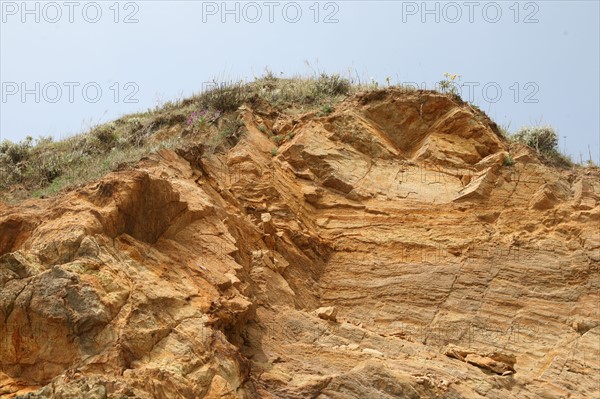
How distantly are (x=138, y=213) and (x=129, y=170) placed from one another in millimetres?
678

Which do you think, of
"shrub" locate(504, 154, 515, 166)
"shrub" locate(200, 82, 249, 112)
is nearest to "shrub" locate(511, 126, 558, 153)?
"shrub" locate(504, 154, 515, 166)

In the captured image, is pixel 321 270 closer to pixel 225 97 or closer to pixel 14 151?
pixel 225 97

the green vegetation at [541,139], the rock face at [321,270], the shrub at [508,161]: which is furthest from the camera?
the green vegetation at [541,139]

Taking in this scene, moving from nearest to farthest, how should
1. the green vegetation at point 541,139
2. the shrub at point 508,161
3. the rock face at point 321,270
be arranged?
the rock face at point 321,270 → the shrub at point 508,161 → the green vegetation at point 541,139

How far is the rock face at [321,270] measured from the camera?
788 cm

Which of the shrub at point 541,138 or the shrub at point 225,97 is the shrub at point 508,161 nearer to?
the shrub at point 541,138

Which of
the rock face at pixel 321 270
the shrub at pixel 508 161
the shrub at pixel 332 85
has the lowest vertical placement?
the rock face at pixel 321 270

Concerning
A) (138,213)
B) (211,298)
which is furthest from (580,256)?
(138,213)

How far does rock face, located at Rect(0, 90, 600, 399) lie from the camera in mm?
7875

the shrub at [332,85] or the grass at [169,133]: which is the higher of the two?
the shrub at [332,85]

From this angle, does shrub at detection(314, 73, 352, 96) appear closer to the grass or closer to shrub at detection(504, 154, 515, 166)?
the grass

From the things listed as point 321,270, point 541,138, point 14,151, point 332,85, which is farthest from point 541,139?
point 14,151

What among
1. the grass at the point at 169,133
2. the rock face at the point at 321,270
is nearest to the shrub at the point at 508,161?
the rock face at the point at 321,270

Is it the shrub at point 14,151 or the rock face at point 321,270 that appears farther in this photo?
the shrub at point 14,151
